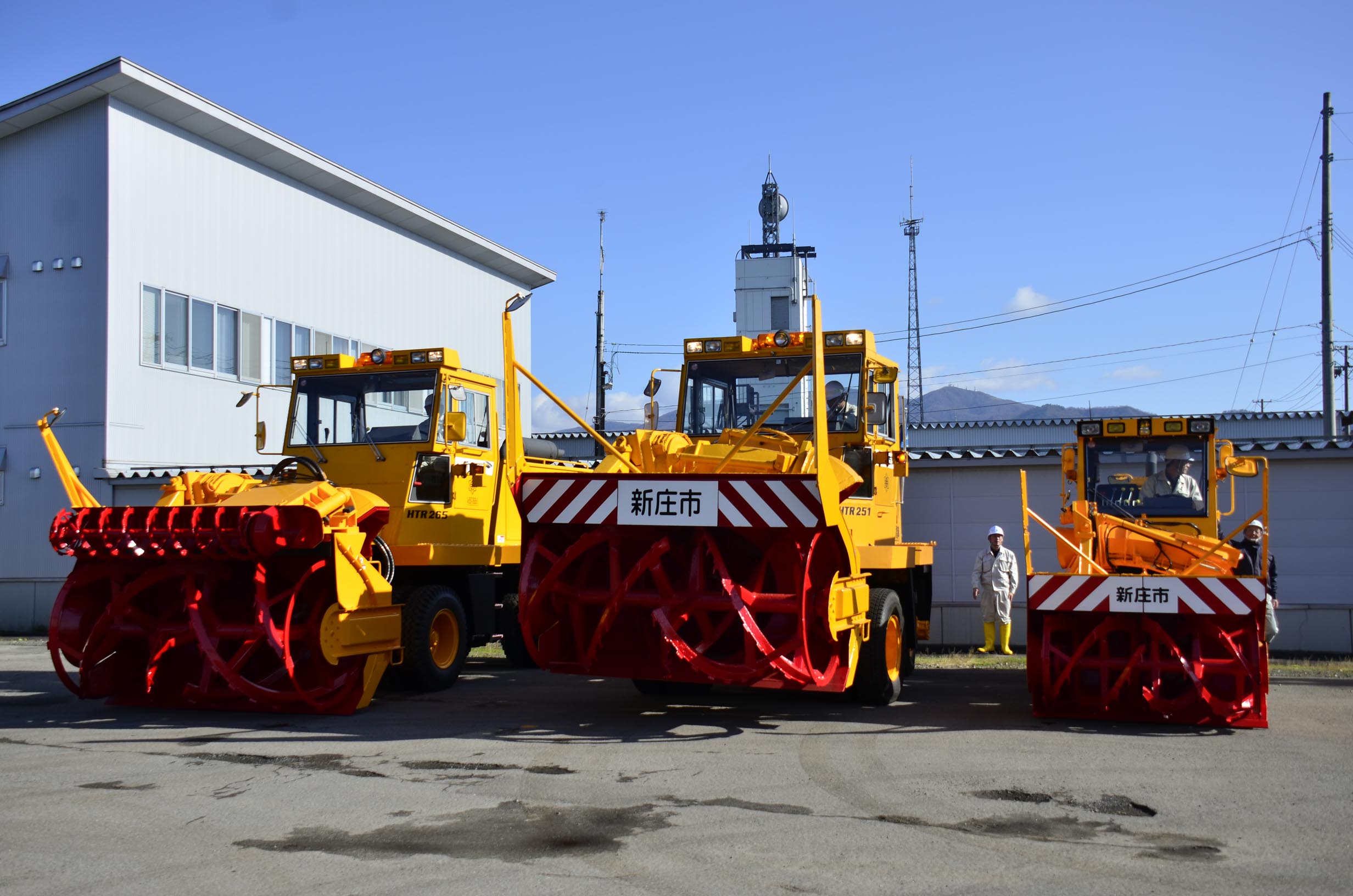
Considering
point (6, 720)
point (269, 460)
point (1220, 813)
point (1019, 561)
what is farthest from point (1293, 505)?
point (269, 460)

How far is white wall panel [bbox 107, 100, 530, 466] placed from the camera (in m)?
19.4

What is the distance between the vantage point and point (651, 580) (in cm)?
820

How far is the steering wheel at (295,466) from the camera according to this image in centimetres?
1070

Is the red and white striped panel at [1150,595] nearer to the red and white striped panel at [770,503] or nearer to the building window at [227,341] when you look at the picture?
the red and white striped panel at [770,503]

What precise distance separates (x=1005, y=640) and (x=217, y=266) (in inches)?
631

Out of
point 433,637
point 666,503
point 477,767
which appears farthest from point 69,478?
point 666,503

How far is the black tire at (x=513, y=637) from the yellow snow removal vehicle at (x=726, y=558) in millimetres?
3113

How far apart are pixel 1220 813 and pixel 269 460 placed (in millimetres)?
19840

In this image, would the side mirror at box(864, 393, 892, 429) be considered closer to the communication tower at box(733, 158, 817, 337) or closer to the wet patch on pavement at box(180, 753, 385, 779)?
the wet patch on pavement at box(180, 753, 385, 779)

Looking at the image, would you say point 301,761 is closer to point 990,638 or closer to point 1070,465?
Result: point 1070,465

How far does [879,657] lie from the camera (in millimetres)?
9383

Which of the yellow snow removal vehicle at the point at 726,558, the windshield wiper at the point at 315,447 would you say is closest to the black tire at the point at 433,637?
the windshield wiper at the point at 315,447

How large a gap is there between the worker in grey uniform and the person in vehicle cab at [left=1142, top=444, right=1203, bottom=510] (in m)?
4.04

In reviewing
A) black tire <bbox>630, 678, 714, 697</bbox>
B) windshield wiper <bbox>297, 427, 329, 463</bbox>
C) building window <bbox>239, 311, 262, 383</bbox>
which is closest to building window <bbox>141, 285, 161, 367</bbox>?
building window <bbox>239, 311, 262, 383</bbox>
